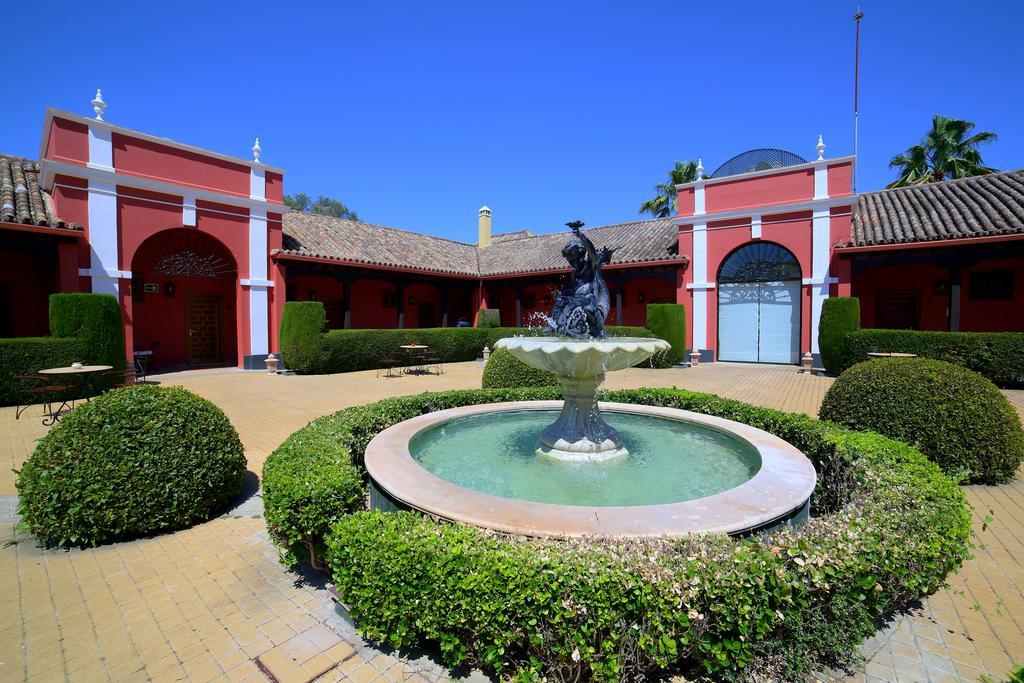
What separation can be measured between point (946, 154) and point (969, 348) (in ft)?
52.0

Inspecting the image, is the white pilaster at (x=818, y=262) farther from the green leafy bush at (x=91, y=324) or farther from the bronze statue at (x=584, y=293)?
the green leafy bush at (x=91, y=324)

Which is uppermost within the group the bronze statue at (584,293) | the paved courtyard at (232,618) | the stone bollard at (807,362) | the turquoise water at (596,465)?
the bronze statue at (584,293)

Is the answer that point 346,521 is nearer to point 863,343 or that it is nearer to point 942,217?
point 863,343

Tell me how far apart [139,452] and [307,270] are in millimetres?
13510

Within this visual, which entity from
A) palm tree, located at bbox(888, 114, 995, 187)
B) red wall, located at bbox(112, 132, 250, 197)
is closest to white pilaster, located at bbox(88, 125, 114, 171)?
red wall, located at bbox(112, 132, 250, 197)

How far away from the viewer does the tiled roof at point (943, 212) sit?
43.6 ft

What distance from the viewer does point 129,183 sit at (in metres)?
12.7

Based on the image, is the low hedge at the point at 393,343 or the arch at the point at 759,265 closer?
the low hedge at the point at 393,343

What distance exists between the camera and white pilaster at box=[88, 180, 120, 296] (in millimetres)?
12047

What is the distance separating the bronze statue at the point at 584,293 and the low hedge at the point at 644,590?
2.97 metres

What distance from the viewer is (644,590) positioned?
2109mm

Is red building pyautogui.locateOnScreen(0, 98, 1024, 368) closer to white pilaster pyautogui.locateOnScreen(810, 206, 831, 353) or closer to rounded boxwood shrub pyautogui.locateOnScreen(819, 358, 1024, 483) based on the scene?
white pilaster pyautogui.locateOnScreen(810, 206, 831, 353)

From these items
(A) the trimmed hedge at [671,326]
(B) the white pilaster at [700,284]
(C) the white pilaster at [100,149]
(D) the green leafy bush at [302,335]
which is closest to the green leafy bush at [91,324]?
(C) the white pilaster at [100,149]

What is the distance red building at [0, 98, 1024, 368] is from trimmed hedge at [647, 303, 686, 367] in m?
1.62
